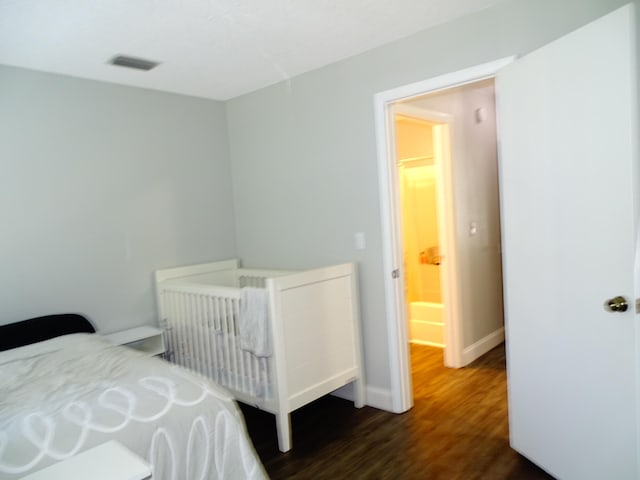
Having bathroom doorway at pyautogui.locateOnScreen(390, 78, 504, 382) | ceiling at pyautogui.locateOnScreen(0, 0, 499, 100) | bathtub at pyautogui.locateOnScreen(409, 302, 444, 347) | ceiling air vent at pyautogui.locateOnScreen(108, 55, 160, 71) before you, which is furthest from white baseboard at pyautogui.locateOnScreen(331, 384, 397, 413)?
ceiling air vent at pyautogui.locateOnScreen(108, 55, 160, 71)

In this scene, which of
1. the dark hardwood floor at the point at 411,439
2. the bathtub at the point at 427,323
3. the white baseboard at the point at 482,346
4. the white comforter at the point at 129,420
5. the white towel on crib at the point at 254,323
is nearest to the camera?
the white comforter at the point at 129,420

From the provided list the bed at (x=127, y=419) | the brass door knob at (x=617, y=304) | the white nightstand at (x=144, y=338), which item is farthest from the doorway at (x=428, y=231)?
the bed at (x=127, y=419)

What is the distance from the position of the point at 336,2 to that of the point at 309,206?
1413 mm

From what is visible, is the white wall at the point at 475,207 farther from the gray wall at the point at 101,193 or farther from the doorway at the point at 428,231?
the gray wall at the point at 101,193

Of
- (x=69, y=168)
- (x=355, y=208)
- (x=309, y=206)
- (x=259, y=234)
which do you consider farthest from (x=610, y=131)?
(x=69, y=168)

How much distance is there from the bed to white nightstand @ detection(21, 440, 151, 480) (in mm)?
318

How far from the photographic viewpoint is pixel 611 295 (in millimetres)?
1686

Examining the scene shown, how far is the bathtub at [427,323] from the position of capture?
419 centimetres

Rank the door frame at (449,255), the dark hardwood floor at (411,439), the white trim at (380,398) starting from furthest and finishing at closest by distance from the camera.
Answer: the door frame at (449,255) < the white trim at (380,398) < the dark hardwood floor at (411,439)

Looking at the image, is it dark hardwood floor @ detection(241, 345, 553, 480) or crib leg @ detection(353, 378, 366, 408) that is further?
crib leg @ detection(353, 378, 366, 408)

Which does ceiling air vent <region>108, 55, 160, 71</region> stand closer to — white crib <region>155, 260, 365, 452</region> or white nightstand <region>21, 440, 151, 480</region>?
white crib <region>155, 260, 365, 452</region>

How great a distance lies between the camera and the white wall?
3.56 metres

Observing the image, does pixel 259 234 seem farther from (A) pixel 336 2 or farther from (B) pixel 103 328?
(A) pixel 336 2

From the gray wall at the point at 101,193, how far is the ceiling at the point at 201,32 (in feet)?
0.76
